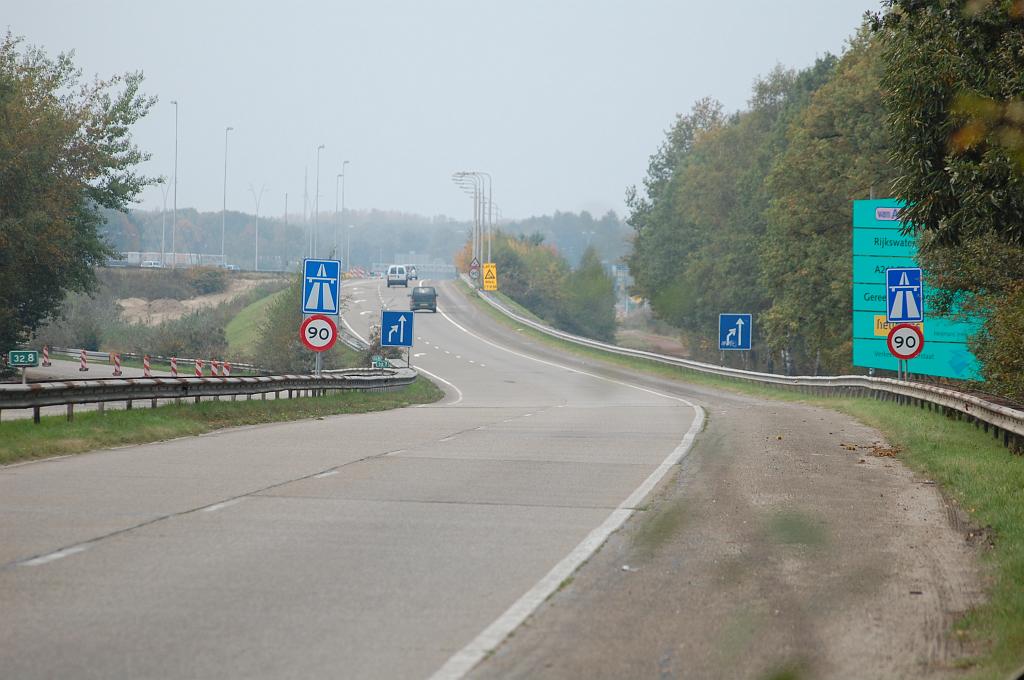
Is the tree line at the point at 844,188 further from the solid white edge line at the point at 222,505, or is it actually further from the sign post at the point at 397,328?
the sign post at the point at 397,328

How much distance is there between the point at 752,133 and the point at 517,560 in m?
87.6

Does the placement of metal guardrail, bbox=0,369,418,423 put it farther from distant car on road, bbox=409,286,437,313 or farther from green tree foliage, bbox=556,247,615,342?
green tree foliage, bbox=556,247,615,342

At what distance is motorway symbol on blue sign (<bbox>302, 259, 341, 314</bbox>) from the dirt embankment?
7946cm

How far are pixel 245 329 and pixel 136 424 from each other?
75.8 meters

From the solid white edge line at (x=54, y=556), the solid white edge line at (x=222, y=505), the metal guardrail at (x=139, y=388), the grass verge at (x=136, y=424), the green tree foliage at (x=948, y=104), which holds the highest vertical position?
the green tree foliage at (x=948, y=104)

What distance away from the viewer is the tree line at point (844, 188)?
13.9 m

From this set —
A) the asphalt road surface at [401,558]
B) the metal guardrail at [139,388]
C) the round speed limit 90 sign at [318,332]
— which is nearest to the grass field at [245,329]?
the metal guardrail at [139,388]

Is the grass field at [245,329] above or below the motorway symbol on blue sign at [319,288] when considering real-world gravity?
below

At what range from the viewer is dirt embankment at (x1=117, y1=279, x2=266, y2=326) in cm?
11081

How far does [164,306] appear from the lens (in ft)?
380

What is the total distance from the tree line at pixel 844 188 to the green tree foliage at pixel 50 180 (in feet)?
95.4

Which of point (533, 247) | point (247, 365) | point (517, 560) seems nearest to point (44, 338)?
point (247, 365)

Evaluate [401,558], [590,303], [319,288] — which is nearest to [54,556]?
[401,558]

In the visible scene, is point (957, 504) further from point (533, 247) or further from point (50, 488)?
point (533, 247)
